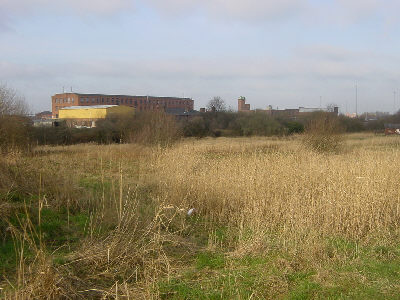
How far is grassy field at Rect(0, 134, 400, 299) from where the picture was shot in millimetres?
4230

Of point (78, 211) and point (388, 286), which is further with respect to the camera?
point (78, 211)

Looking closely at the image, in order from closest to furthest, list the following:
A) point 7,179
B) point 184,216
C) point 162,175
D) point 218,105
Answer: point 184,216 → point 7,179 → point 162,175 → point 218,105

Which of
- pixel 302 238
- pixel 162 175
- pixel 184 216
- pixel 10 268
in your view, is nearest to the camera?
pixel 10 268

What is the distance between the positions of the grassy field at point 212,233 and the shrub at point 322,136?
32.8 ft

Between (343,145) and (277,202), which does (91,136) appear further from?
(277,202)

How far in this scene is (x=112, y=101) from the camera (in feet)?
210

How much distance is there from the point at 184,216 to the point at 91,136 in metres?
26.7

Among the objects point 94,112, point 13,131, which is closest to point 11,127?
point 13,131

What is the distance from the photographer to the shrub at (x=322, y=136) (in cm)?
A: 2064

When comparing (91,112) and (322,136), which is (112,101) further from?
(322,136)

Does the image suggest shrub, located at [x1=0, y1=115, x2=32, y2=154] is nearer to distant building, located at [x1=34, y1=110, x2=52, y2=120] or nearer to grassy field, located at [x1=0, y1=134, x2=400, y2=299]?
grassy field, located at [x1=0, y1=134, x2=400, y2=299]

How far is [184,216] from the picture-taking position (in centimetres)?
734

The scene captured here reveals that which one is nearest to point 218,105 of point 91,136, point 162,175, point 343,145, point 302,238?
point 91,136

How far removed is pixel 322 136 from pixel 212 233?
613 inches
